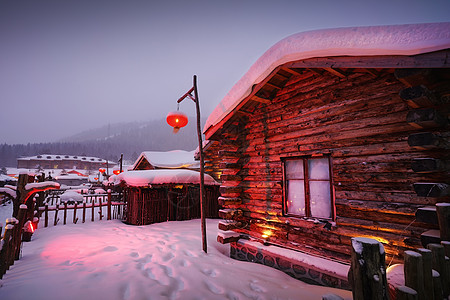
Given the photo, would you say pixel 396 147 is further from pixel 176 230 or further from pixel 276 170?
pixel 176 230

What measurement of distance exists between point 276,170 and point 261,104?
2.19 m

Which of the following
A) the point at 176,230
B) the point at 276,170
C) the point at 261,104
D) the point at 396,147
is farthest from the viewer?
the point at 176,230

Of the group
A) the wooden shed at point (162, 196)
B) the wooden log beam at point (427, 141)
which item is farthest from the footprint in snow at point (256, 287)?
the wooden shed at point (162, 196)

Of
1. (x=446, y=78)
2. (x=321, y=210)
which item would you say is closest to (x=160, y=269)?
(x=321, y=210)

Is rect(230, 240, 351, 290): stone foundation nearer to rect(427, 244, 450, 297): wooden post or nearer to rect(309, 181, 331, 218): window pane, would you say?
rect(309, 181, 331, 218): window pane

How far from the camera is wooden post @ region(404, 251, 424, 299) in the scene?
1963mm

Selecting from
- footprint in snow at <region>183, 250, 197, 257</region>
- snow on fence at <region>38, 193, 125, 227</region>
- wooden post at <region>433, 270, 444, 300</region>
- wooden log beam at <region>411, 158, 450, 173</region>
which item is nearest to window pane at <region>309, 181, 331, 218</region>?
wooden log beam at <region>411, 158, 450, 173</region>

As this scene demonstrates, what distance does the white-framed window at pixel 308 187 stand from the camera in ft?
16.5

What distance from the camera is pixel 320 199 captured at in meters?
5.11

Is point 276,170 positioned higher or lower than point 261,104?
lower

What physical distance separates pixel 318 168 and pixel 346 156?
2.54 feet

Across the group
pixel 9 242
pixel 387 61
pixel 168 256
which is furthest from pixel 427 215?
pixel 9 242

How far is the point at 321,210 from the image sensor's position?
5.06m

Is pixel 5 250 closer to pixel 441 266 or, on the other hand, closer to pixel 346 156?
pixel 441 266
